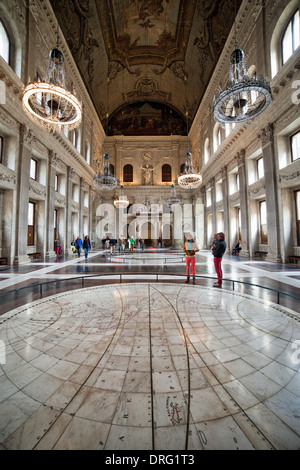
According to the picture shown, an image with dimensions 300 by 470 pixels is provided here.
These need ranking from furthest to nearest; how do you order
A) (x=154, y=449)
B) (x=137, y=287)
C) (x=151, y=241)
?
(x=151, y=241)
(x=137, y=287)
(x=154, y=449)

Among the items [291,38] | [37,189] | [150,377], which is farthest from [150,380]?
[291,38]

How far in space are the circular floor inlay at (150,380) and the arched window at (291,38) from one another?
35.7ft

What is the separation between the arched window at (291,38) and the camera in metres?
7.80

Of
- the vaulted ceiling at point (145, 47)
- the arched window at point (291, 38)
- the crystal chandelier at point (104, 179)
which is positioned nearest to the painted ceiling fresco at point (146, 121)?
the vaulted ceiling at point (145, 47)

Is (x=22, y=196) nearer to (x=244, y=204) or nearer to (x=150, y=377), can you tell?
(x=150, y=377)

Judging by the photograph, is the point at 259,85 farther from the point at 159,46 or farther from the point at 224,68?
the point at 159,46

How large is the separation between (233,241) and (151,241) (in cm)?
1276

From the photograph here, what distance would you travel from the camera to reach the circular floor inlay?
3.73ft

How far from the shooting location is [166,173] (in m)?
24.6

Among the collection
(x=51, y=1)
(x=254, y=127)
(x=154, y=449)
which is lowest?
(x=154, y=449)

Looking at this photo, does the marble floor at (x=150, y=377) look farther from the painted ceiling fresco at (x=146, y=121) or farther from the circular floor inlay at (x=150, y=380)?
the painted ceiling fresco at (x=146, y=121)

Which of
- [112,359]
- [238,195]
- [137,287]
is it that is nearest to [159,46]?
[238,195]

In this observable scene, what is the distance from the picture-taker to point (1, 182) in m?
8.27

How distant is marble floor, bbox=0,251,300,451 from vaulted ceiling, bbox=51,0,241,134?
51.2 feet
